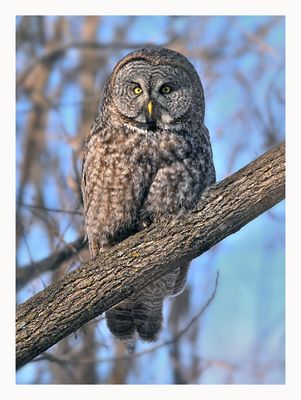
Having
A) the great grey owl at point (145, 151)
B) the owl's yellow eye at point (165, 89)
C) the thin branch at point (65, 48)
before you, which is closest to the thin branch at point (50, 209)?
the great grey owl at point (145, 151)

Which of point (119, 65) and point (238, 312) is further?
point (238, 312)

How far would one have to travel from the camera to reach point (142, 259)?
2945 mm

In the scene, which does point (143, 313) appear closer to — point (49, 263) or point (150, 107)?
point (49, 263)

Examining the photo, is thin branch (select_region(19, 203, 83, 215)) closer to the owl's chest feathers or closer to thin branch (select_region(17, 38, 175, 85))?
the owl's chest feathers

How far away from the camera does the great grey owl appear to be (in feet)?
10.3

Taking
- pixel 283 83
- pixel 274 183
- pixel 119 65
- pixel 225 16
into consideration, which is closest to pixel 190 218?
pixel 274 183

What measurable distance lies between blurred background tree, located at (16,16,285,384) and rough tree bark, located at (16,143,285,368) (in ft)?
1.66

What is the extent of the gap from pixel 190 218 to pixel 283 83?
1.25 m

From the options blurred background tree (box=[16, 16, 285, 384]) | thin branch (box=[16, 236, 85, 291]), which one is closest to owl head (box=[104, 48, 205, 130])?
blurred background tree (box=[16, 16, 285, 384])

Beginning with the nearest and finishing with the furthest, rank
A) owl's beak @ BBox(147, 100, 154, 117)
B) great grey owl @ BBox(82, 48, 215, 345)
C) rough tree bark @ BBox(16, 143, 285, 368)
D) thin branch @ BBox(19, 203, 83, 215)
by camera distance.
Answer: rough tree bark @ BBox(16, 143, 285, 368) < great grey owl @ BBox(82, 48, 215, 345) < owl's beak @ BBox(147, 100, 154, 117) < thin branch @ BBox(19, 203, 83, 215)

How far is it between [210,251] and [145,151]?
0.92 m
